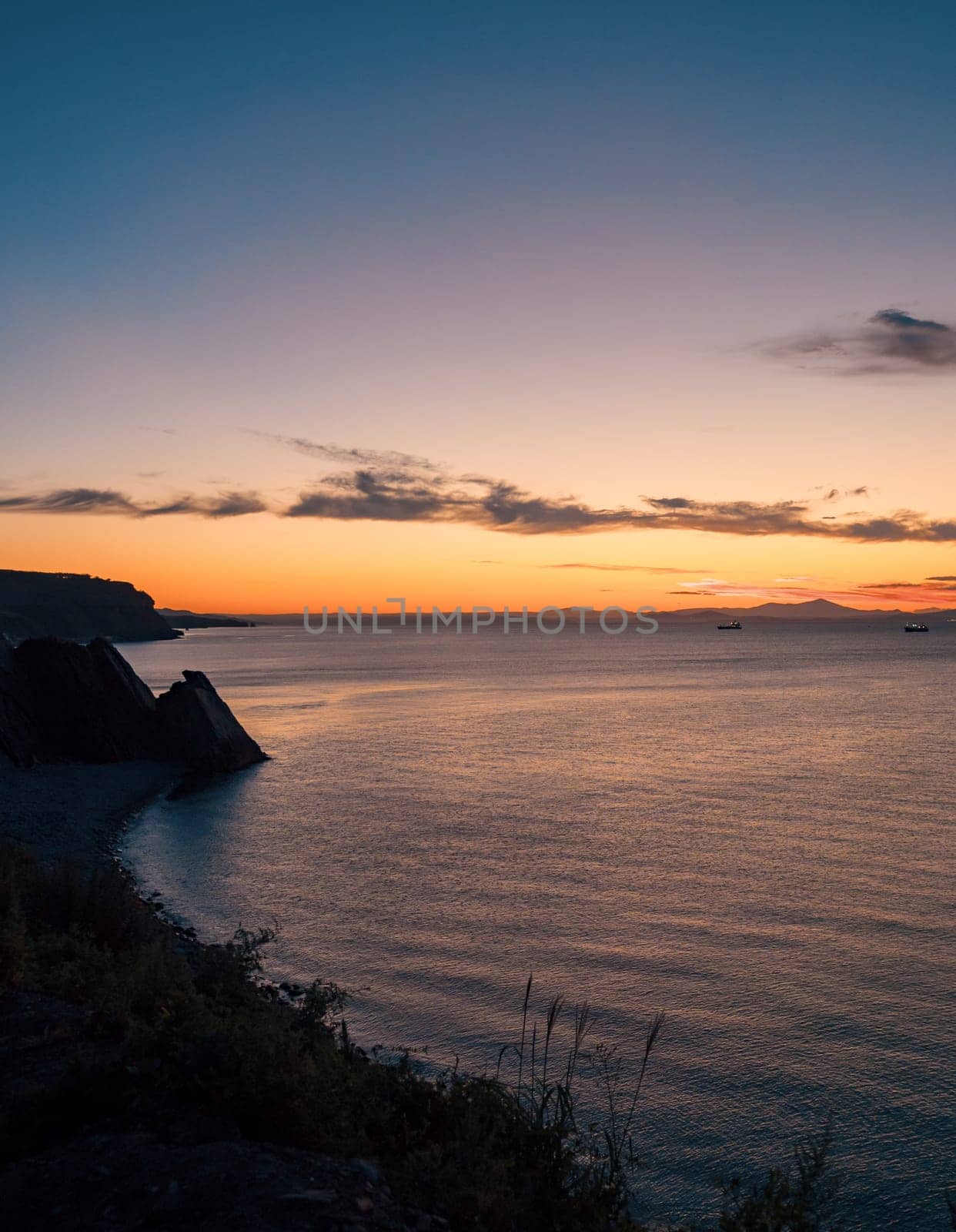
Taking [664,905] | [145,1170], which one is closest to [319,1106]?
[145,1170]

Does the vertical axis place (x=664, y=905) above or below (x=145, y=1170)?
below

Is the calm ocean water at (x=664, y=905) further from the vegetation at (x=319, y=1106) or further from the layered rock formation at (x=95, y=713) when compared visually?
the layered rock formation at (x=95, y=713)

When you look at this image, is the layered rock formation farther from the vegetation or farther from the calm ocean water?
the vegetation

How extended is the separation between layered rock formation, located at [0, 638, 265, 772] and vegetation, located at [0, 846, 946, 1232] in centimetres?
2961

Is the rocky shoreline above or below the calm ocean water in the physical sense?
above

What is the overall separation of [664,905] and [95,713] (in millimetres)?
29087

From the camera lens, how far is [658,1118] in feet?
38.2

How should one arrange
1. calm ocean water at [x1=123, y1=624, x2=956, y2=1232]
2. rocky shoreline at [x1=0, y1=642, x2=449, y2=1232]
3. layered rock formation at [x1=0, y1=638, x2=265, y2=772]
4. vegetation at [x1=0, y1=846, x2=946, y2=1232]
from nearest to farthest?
rocky shoreline at [x1=0, y1=642, x2=449, y2=1232] < vegetation at [x1=0, y1=846, x2=946, y2=1232] < calm ocean water at [x1=123, y1=624, x2=956, y2=1232] < layered rock formation at [x1=0, y1=638, x2=265, y2=772]

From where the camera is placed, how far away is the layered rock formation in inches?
1486

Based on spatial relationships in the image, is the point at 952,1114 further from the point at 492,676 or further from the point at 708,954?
the point at 492,676

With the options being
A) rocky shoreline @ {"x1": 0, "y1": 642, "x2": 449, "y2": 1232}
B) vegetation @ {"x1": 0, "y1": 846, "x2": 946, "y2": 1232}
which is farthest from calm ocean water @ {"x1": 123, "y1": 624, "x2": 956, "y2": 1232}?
rocky shoreline @ {"x1": 0, "y1": 642, "x2": 449, "y2": 1232}

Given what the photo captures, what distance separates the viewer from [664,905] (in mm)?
21062

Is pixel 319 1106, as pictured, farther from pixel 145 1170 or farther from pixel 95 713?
pixel 95 713

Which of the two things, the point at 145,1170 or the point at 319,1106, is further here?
the point at 319,1106
